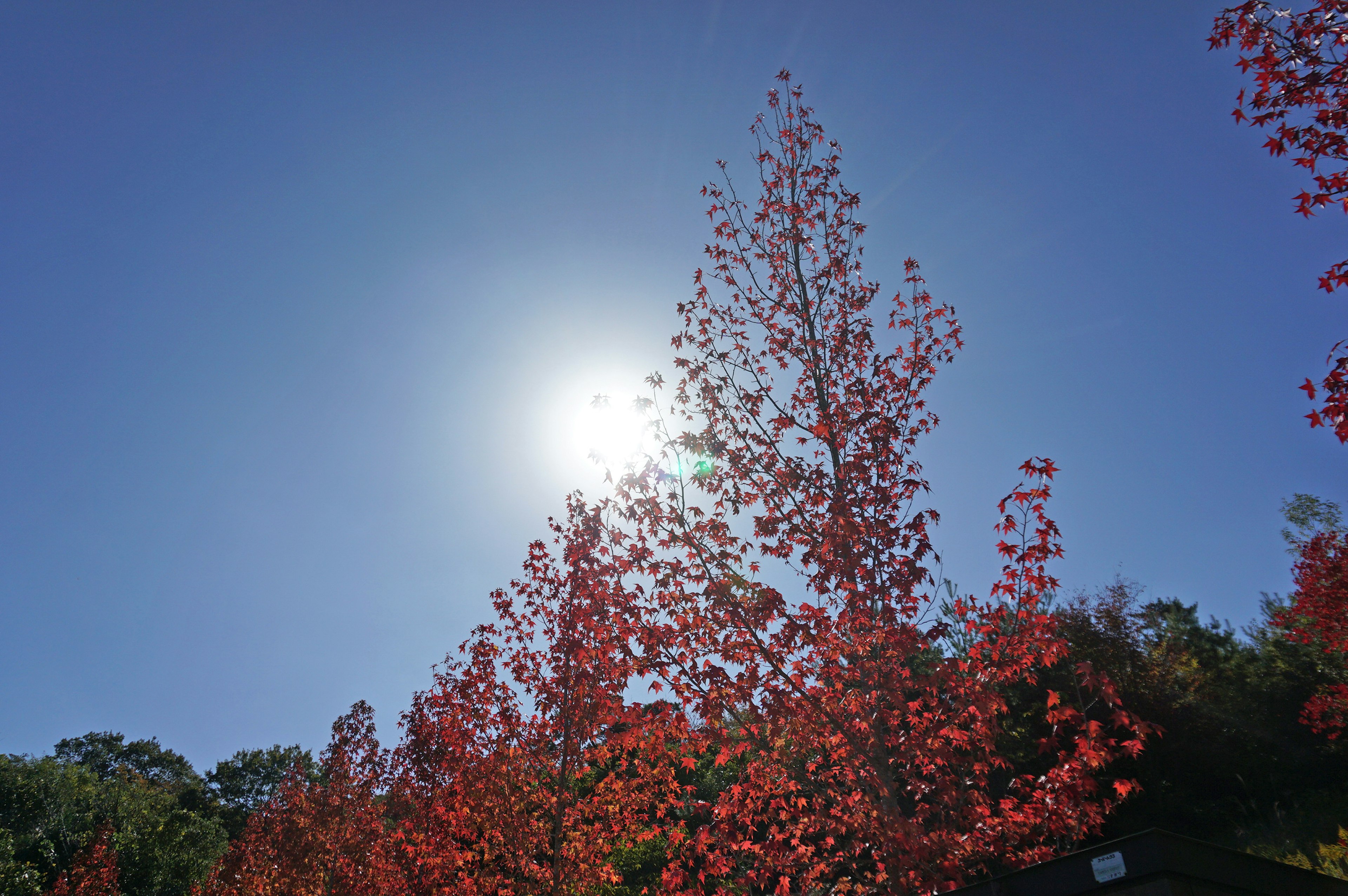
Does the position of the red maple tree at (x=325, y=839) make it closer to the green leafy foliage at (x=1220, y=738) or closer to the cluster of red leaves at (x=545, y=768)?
the cluster of red leaves at (x=545, y=768)

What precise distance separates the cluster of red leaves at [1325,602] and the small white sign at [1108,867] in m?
11.2

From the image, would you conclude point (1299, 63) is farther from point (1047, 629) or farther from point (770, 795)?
point (770, 795)

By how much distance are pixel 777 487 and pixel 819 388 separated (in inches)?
62.0

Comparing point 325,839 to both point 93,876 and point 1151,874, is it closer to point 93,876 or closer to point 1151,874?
point 93,876

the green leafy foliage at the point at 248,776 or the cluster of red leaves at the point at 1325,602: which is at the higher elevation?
the green leafy foliage at the point at 248,776

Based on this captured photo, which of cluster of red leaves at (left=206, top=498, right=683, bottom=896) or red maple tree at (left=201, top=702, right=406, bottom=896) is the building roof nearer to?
cluster of red leaves at (left=206, top=498, right=683, bottom=896)

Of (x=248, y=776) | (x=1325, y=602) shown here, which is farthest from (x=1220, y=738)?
(x=248, y=776)

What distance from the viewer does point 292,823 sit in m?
17.5

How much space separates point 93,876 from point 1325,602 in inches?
1331

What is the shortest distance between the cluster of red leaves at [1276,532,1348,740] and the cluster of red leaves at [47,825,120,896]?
31912mm

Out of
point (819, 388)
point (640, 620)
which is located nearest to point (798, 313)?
point (819, 388)

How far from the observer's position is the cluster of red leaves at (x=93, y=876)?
65.8 ft

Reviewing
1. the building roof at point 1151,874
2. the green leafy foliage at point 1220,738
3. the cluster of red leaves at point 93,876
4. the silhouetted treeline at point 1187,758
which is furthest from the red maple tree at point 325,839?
the green leafy foliage at point 1220,738

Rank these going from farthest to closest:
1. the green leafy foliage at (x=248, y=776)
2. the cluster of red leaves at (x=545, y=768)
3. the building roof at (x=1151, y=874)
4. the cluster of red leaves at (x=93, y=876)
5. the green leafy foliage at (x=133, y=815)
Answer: the green leafy foliage at (x=248, y=776) → the green leafy foliage at (x=133, y=815) → the cluster of red leaves at (x=93, y=876) → the cluster of red leaves at (x=545, y=768) → the building roof at (x=1151, y=874)
